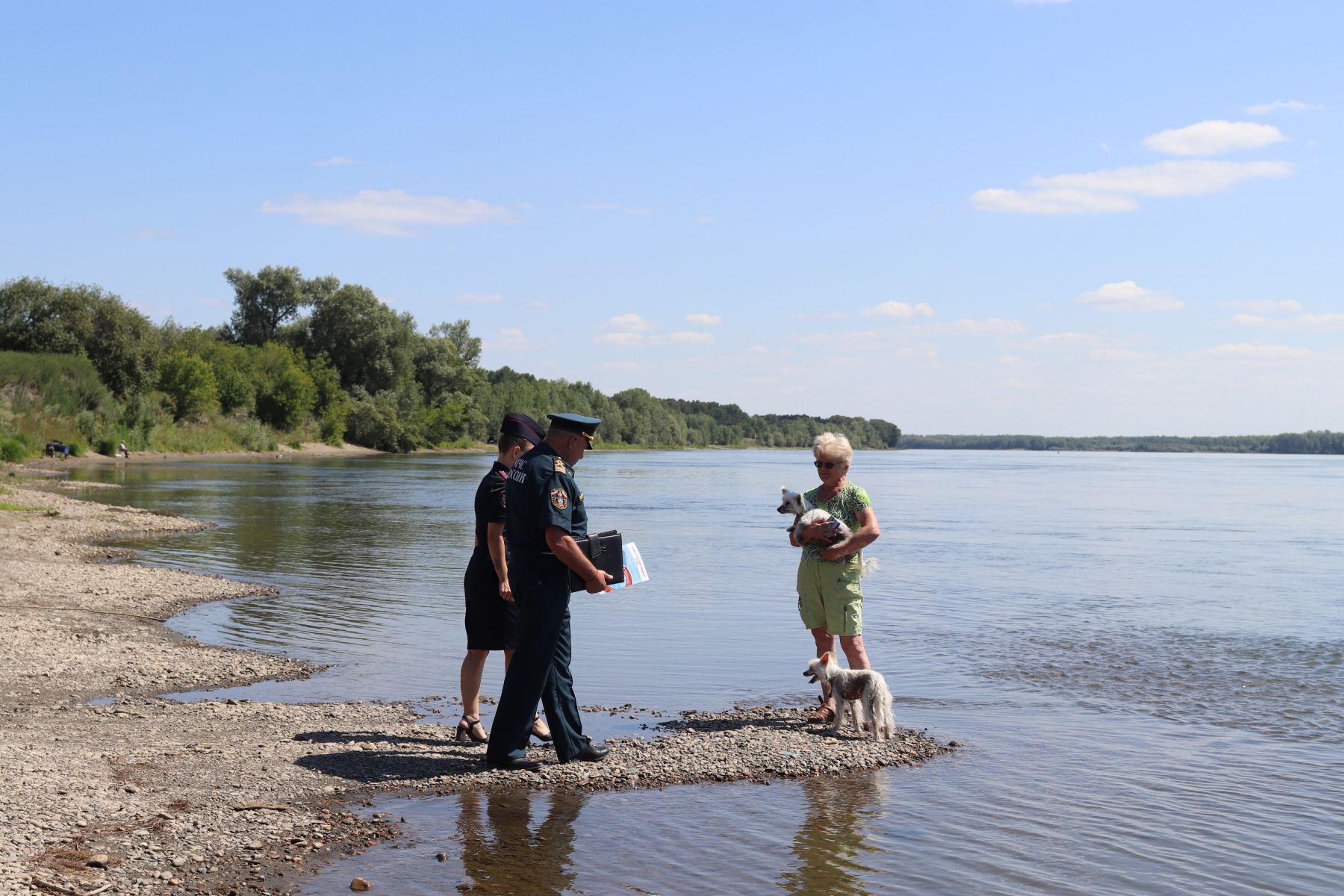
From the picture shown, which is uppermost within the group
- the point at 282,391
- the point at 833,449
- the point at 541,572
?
the point at 282,391

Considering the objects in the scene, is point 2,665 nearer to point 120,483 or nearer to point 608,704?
point 608,704

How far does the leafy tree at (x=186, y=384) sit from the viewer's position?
7656cm

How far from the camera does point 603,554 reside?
24.7 ft

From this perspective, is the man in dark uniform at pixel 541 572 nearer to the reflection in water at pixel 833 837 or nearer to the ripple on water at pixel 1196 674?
the reflection in water at pixel 833 837

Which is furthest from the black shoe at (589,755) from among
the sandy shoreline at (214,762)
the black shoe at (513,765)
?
the black shoe at (513,765)

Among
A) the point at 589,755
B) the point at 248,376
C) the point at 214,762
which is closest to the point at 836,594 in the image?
the point at 589,755

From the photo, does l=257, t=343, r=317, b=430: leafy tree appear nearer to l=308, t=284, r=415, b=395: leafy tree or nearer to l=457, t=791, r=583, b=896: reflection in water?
l=308, t=284, r=415, b=395: leafy tree

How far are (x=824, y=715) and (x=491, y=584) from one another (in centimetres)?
287

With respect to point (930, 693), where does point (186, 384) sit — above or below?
above

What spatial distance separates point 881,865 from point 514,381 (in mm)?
160518

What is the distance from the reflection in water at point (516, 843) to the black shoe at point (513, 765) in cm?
30

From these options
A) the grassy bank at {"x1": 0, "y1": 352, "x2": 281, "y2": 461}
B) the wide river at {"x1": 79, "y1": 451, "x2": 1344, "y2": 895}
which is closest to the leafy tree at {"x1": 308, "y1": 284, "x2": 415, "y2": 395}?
the grassy bank at {"x1": 0, "y1": 352, "x2": 281, "y2": 461}

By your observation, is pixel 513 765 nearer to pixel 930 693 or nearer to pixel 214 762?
pixel 214 762

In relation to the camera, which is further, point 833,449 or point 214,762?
point 833,449
